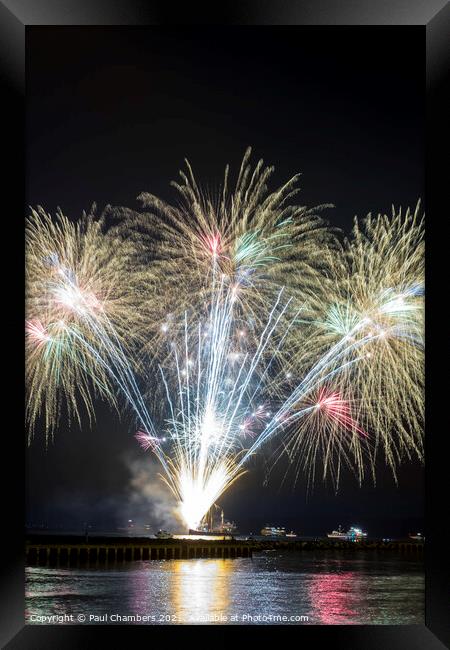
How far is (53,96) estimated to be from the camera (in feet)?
22.2

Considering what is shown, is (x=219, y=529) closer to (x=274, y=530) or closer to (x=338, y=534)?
(x=274, y=530)

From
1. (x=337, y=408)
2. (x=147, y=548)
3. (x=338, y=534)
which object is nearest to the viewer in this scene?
(x=337, y=408)

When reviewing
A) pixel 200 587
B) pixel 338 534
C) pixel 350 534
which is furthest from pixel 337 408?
pixel 200 587

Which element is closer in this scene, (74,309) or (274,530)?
(74,309)

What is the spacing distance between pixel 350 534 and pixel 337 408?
67.6 inches

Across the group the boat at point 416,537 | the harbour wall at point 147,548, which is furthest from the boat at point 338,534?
the boat at point 416,537

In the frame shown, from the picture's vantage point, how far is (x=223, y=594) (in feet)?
26.2

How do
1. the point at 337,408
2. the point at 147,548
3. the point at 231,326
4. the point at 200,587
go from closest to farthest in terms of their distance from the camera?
the point at 231,326, the point at 337,408, the point at 200,587, the point at 147,548

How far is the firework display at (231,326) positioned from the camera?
6.95 meters
